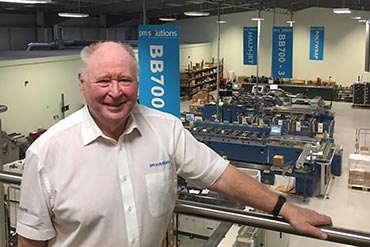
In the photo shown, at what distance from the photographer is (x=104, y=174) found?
151 centimetres

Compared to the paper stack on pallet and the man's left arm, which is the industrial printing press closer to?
the paper stack on pallet

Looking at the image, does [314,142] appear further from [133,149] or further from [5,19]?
[5,19]

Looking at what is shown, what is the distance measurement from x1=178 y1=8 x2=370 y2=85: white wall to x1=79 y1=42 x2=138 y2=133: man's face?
23.7 m

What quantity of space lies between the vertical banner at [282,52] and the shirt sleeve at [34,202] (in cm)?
1452

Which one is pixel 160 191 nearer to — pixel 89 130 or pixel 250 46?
pixel 89 130

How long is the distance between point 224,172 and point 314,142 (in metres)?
10.6

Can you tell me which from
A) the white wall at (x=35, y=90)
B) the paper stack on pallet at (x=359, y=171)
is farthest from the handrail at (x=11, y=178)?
the white wall at (x=35, y=90)

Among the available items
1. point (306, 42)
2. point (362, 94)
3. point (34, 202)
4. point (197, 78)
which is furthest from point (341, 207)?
point (306, 42)

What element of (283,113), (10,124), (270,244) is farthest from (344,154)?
(10,124)

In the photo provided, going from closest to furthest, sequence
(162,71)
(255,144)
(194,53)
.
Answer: (162,71), (255,144), (194,53)

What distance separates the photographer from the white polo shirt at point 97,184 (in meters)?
1.47

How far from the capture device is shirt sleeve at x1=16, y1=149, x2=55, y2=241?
1.46m

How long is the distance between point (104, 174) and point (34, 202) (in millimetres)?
236

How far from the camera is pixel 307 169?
1024cm
